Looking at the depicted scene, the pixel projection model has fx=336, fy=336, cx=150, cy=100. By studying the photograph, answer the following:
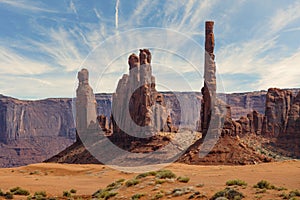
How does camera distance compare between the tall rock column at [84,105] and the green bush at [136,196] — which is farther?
the tall rock column at [84,105]

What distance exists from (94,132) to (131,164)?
92.0 feet

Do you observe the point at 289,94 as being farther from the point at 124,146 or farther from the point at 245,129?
the point at 124,146

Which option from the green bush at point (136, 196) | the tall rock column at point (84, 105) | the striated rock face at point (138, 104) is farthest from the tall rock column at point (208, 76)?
the green bush at point (136, 196)

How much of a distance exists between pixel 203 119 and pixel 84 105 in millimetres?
44791

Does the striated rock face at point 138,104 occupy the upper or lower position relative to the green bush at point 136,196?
upper

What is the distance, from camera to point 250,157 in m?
51.8

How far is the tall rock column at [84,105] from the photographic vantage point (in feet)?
310

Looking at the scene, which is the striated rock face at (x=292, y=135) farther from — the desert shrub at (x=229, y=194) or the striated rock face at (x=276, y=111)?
the desert shrub at (x=229, y=194)

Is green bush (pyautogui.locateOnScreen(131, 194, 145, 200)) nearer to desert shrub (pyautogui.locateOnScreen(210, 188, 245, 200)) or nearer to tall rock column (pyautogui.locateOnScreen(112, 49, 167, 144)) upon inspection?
desert shrub (pyautogui.locateOnScreen(210, 188, 245, 200))

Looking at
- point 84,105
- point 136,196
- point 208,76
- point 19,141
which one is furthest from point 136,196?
point 19,141

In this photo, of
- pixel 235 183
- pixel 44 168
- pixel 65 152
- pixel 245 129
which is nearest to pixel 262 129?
pixel 245 129

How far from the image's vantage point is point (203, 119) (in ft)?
207

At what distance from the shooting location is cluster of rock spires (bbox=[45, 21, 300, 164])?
55.1 metres

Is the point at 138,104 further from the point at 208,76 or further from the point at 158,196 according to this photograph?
the point at 158,196
